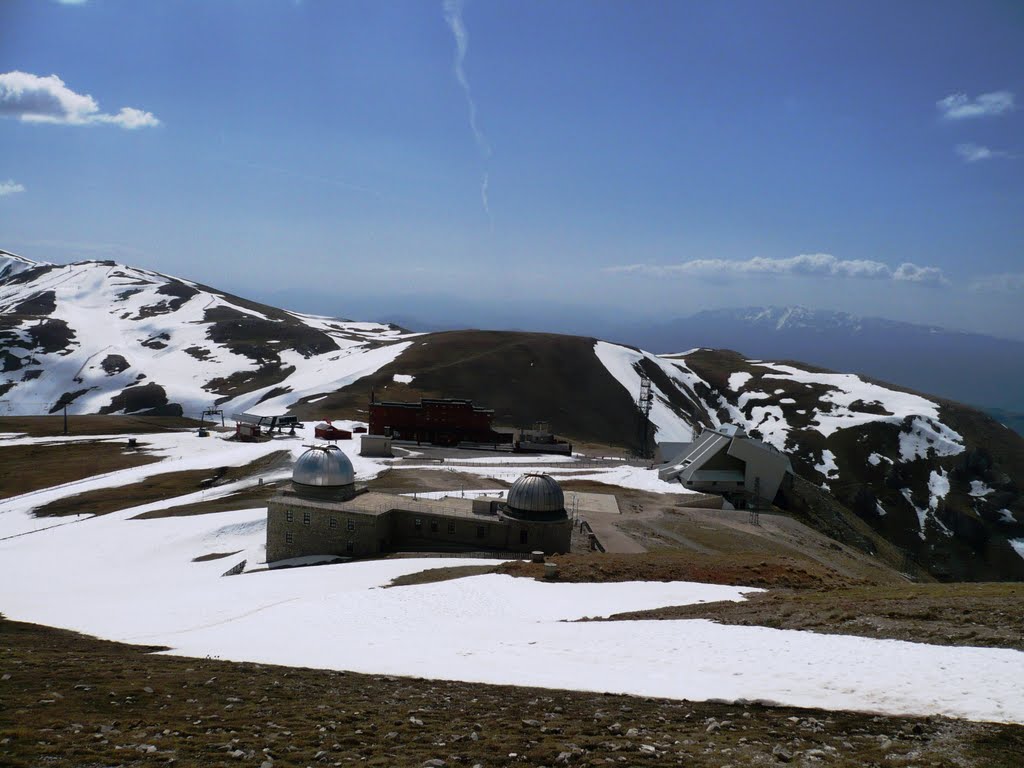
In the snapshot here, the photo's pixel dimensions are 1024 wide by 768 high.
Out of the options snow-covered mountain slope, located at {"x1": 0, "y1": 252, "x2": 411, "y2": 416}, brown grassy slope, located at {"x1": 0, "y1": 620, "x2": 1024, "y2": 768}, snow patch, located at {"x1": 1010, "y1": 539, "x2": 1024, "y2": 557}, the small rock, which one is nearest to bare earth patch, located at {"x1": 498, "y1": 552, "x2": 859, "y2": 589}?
brown grassy slope, located at {"x1": 0, "y1": 620, "x2": 1024, "y2": 768}

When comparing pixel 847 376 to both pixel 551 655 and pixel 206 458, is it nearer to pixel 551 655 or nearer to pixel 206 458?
pixel 206 458

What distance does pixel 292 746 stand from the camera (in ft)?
37.3

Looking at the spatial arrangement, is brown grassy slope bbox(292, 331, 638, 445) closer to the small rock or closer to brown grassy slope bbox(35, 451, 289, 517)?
brown grassy slope bbox(35, 451, 289, 517)

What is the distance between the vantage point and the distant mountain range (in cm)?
11119

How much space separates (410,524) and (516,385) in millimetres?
95670

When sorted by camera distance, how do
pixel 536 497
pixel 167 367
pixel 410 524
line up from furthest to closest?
pixel 167 367
pixel 410 524
pixel 536 497

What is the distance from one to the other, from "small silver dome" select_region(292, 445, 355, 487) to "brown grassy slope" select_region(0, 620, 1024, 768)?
30.6m

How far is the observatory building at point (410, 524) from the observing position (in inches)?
1703

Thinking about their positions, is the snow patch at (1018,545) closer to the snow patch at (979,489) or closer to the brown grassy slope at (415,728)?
the snow patch at (979,489)

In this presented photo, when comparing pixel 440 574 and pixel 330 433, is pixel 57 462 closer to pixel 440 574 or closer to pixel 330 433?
pixel 330 433

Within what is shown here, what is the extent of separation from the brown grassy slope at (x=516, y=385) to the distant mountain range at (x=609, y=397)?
0.47 meters

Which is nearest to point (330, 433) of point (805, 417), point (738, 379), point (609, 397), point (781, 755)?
point (609, 397)

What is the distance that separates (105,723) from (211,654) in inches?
384

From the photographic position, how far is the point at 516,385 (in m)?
140
